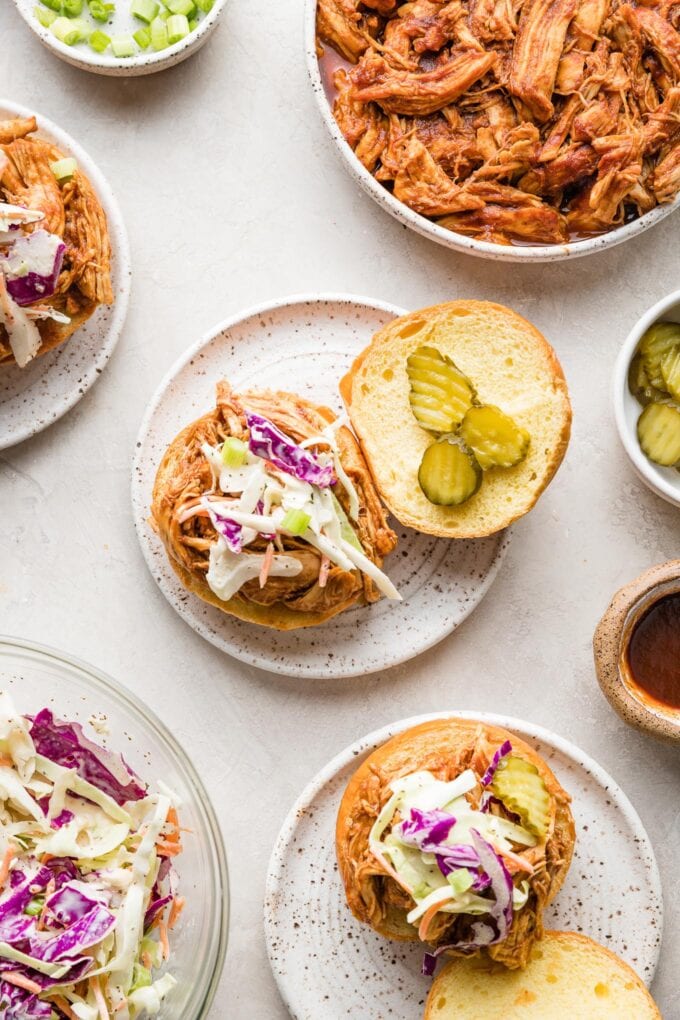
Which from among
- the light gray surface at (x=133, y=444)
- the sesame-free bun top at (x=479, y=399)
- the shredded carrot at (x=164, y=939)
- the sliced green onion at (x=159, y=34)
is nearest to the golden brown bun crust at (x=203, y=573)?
the sesame-free bun top at (x=479, y=399)

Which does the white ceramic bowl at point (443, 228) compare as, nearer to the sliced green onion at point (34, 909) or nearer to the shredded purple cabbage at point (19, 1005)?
the sliced green onion at point (34, 909)

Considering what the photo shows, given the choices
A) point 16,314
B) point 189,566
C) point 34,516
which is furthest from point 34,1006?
point 16,314

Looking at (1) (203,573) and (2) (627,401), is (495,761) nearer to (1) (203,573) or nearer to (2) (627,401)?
(1) (203,573)

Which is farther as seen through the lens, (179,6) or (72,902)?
(179,6)

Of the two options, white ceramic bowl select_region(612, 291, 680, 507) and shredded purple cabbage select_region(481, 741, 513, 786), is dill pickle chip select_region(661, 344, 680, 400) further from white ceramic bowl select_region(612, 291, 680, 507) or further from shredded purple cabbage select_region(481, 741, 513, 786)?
shredded purple cabbage select_region(481, 741, 513, 786)

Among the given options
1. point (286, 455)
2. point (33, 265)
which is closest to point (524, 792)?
point (286, 455)

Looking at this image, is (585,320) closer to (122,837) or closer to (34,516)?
(34,516)
